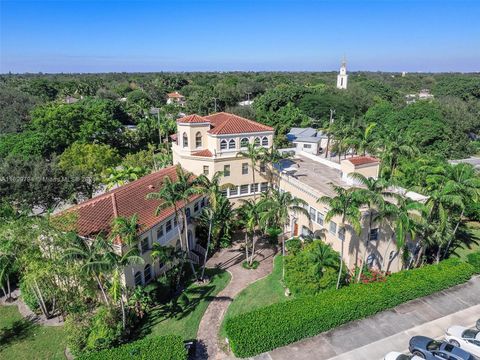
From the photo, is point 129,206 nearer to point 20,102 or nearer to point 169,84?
point 20,102

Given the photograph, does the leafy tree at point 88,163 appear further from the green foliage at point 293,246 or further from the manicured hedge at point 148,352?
the green foliage at point 293,246

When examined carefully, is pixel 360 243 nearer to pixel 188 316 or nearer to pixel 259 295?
pixel 259 295

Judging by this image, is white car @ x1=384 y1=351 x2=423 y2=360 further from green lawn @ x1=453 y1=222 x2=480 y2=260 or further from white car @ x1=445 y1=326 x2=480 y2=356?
green lawn @ x1=453 y1=222 x2=480 y2=260

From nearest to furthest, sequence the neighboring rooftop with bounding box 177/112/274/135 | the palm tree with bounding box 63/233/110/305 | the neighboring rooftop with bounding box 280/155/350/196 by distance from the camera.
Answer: the palm tree with bounding box 63/233/110/305, the neighboring rooftop with bounding box 280/155/350/196, the neighboring rooftop with bounding box 177/112/274/135

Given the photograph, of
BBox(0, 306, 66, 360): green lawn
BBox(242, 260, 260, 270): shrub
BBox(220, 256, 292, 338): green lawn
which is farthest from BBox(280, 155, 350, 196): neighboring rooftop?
BBox(0, 306, 66, 360): green lawn

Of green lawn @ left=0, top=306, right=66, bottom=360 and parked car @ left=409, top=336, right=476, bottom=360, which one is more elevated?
parked car @ left=409, top=336, right=476, bottom=360

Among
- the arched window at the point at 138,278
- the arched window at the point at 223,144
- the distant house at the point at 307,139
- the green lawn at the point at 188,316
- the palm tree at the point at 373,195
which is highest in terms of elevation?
the arched window at the point at 223,144

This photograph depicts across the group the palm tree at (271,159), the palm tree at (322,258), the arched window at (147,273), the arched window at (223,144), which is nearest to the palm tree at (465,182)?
the palm tree at (322,258)
